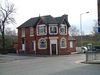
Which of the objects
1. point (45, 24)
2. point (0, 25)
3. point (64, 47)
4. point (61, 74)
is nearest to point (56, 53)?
point (64, 47)

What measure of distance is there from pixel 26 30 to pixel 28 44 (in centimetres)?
359

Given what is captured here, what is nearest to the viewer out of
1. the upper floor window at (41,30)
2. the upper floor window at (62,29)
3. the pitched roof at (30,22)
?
the upper floor window at (41,30)

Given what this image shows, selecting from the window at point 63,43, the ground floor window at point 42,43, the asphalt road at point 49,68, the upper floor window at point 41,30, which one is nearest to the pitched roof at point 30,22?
the upper floor window at point 41,30

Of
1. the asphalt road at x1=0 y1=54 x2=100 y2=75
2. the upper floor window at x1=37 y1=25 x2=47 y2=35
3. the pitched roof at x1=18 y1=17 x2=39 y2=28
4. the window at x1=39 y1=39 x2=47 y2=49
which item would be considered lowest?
the asphalt road at x1=0 y1=54 x2=100 y2=75

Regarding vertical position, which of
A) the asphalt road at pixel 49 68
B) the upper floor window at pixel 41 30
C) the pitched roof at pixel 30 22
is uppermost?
the pitched roof at pixel 30 22

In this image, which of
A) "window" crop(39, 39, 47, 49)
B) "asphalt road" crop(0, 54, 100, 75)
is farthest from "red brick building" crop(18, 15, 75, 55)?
"asphalt road" crop(0, 54, 100, 75)

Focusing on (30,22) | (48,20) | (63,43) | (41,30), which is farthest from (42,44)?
(30,22)

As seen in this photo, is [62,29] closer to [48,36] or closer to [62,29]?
[62,29]

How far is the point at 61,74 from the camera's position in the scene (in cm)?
2098

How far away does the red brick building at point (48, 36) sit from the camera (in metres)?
65.8

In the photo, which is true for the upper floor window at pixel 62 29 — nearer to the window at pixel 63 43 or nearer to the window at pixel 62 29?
the window at pixel 62 29

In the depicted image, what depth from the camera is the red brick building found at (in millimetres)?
65812

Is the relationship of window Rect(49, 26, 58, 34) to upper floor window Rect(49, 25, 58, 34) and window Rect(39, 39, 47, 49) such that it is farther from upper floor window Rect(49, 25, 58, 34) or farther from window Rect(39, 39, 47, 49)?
window Rect(39, 39, 47, 49)

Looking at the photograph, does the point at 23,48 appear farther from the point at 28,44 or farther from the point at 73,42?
the point at 73,42
